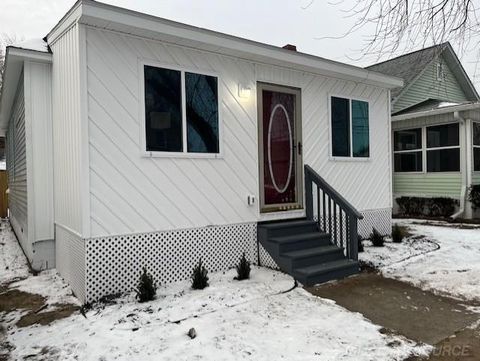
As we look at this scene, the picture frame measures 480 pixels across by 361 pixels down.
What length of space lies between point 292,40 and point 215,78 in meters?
2.79

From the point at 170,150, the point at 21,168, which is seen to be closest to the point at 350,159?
the point at 170,150

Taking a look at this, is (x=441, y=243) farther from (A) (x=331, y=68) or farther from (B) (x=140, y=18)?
(B) (x=140, y=18)

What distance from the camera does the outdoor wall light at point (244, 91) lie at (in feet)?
17.7

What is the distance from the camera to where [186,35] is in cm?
459

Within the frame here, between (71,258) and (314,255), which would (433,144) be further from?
(71,258)

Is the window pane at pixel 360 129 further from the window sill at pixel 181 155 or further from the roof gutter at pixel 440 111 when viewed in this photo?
the roof gutter at pixel 440 111

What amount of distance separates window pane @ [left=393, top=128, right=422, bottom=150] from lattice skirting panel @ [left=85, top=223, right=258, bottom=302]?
26.6 ft

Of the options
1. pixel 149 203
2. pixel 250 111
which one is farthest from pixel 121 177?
pixel 250 111

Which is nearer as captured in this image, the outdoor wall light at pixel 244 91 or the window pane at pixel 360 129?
the outdoor wall light at pixel 244 91

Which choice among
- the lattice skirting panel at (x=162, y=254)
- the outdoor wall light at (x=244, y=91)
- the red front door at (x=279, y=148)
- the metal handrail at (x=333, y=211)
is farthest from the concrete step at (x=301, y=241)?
the outdoor wall light at (x=244, y=91)

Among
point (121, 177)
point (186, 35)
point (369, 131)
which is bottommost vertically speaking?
point (121, 177)

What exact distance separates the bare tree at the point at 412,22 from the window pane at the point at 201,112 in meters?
1.97

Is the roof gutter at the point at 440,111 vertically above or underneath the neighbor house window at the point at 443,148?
above

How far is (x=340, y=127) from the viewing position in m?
6.75
